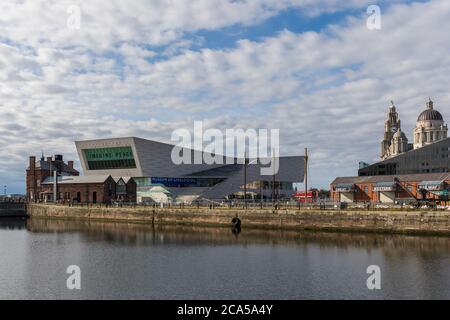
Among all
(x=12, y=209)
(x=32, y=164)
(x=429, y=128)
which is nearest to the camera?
(x=12, y=209)

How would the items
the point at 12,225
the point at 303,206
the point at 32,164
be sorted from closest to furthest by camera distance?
the point at 303,206
the point at 12,225
the point at 32,164

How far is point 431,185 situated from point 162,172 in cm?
6726

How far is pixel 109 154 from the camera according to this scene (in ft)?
412

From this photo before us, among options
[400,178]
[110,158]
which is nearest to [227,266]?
[400,178]

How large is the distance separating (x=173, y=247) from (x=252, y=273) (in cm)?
1828

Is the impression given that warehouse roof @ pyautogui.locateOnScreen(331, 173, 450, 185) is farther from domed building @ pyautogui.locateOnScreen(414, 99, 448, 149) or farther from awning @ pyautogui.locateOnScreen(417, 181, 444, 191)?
domed building @ pyautogui.locateOnScreen(414, 99, 448, 149)

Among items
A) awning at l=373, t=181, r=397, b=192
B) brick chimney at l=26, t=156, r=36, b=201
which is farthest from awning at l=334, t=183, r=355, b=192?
brick chimney at l=26, t=156, r=36, b=201

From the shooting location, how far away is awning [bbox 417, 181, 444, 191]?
82.8 meters

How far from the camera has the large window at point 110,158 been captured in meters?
123

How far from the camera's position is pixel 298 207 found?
74.1 m

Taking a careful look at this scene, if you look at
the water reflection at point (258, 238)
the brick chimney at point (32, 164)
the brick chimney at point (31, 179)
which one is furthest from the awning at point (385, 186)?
the brick chimney at point (32, 164)

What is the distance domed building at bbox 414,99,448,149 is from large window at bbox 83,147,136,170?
102 metres

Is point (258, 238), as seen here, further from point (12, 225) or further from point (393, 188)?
point (12, 225)
